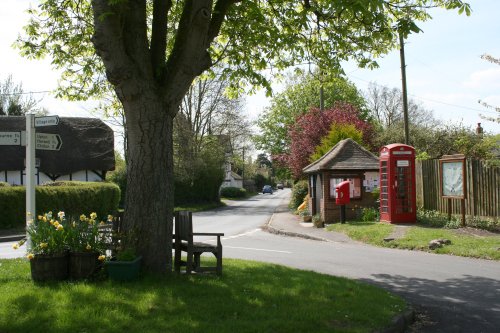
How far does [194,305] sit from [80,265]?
2.02m

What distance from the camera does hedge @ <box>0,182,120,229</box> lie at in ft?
67.9

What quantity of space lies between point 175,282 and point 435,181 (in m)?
13.9

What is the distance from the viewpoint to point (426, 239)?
14.2 metres

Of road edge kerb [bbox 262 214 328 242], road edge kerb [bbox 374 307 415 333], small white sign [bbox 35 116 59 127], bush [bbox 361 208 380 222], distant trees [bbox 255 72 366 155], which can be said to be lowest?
road edge kerb [bbox 262 214 328 242]

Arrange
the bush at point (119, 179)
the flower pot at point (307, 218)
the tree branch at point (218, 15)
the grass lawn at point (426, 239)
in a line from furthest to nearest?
the bush at point (119, 179) < the flower pot at point (307, 218) < the grass lawn at point (426, 239) < the tree branch at point (218, 15)

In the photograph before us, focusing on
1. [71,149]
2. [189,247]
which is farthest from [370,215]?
[71,149]

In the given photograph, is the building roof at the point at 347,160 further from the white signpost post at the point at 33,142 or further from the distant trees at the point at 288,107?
the distant trees at the point at 288,107

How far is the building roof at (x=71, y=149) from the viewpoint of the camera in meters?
31.8

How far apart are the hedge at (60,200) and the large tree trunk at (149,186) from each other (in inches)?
514

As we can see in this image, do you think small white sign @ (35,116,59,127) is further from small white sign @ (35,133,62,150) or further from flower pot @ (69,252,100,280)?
flower pot @ (69,252,100,280)

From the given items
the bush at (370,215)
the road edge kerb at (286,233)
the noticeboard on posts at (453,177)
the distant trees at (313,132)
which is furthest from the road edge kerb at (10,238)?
the distant trees at (313,132)

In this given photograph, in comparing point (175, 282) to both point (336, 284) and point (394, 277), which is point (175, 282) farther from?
point (394, 277)

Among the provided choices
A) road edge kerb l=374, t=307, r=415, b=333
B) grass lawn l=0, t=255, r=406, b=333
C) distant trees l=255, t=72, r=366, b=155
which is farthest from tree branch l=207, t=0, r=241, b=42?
distant trees l=255, t=72, r=366, b=155

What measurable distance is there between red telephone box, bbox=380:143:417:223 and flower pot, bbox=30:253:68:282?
13.0 meters
